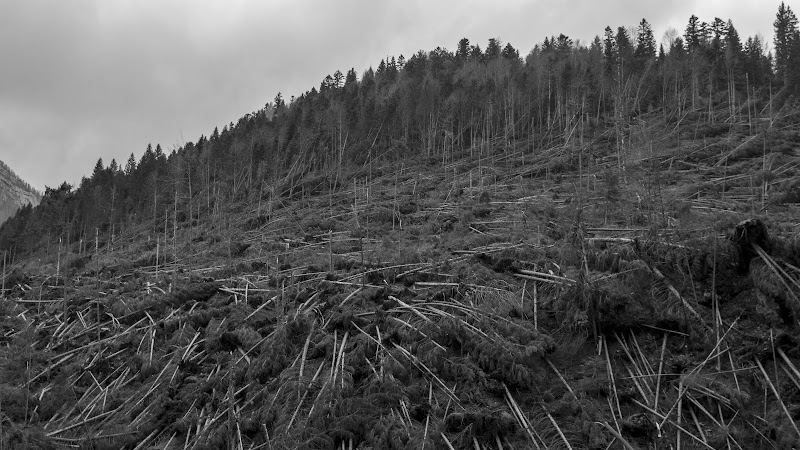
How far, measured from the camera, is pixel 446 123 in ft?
140

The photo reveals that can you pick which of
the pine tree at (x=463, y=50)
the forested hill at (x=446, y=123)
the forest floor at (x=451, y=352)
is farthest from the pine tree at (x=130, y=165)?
the forest floor at (x=451, y=352)

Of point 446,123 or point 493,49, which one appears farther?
point 493,49

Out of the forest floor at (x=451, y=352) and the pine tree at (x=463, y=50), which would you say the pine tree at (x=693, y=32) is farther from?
the forest floor at (x=451, y=352)

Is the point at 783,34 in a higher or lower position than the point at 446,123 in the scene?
higher

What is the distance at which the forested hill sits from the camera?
38375 mm

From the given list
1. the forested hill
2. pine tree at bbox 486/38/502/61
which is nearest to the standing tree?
the forested hill

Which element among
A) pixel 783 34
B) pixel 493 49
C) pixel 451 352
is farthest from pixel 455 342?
pixel 493 49

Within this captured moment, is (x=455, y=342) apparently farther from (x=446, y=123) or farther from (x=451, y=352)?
(x=446, y=123)

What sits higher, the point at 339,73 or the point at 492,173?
the point at 339,73

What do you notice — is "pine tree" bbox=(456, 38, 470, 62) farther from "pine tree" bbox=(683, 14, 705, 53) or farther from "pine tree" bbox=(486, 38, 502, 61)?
"pine tree" bbox=(683, 14, 705, 53)

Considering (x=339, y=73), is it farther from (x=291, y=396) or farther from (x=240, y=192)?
(x=291, y=396)

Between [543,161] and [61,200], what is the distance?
49.3 meters

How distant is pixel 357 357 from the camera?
21.8 feet

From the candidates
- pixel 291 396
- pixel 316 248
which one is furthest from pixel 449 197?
pixel 291 396
